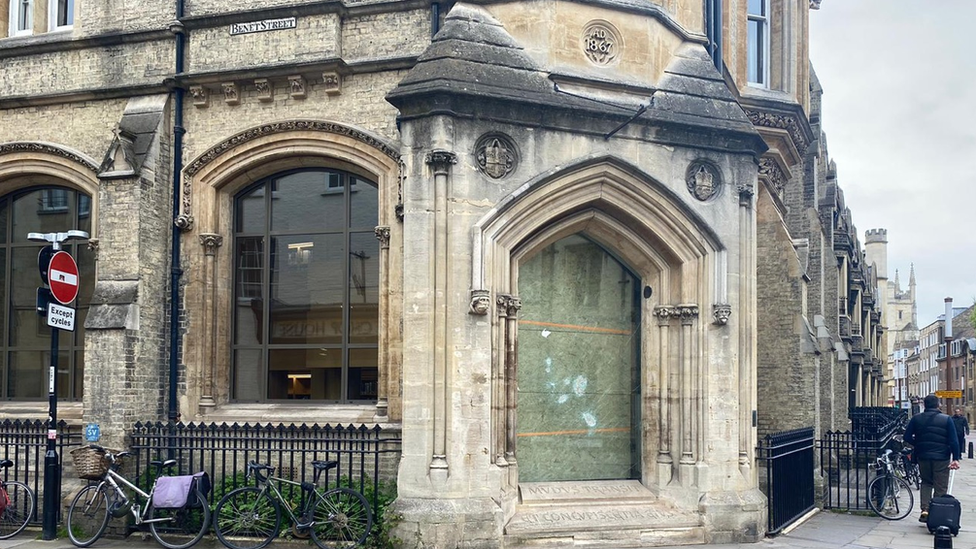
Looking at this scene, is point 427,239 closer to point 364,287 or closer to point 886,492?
point 364,287

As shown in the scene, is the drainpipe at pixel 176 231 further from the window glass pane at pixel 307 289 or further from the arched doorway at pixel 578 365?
Result: the arched doorway at pixel 578 365

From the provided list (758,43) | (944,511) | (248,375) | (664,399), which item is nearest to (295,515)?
(248,375)

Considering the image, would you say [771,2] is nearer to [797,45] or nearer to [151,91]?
[797,45]

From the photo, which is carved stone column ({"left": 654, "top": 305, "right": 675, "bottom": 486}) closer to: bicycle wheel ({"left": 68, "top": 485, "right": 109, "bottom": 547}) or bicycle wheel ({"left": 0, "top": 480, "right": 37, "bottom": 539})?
bicycle wheel ({"left": 68, "top": 485, "right": 109, "bottom": 547})

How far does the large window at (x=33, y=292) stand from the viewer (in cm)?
1345

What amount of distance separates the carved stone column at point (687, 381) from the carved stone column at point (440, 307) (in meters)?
2.90

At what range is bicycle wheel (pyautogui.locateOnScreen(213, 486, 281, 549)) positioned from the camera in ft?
33.2

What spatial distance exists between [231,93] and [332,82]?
139 centimetres

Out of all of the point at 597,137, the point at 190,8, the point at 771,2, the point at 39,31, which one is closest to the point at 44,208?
the point at 39,31

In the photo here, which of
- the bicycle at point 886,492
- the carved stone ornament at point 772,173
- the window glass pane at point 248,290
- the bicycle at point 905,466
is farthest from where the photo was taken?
the carved stone ornament at point 772,173

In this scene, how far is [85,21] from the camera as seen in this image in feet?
43.1

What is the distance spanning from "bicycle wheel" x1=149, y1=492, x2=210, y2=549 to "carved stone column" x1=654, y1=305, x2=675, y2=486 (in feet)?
16.9

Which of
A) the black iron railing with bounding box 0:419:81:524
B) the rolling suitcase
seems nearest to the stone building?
the black iron railing with bounding box 0:419:81:524

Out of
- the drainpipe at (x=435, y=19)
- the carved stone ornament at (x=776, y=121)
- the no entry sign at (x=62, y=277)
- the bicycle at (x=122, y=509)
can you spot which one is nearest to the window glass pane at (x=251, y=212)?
the no entry sign at (x=62, y=277)
